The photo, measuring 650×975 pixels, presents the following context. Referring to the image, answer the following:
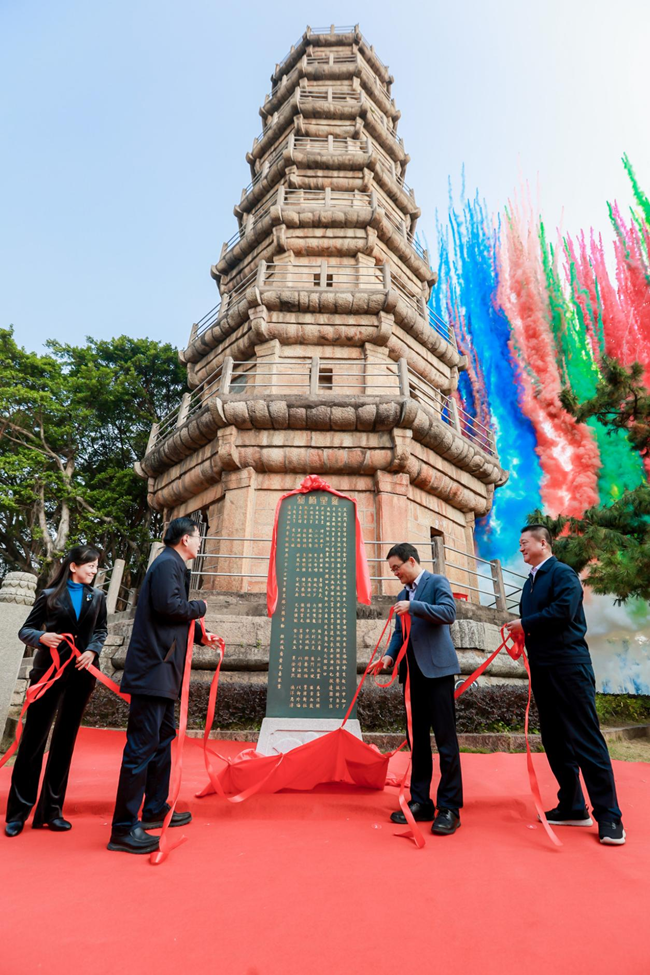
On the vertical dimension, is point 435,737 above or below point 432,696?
below

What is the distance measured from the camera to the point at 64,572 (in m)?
3.20

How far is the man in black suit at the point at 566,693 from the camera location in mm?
2793

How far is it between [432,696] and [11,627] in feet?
13.9

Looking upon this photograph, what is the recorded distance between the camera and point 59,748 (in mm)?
3012

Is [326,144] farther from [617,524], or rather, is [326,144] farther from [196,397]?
[617,524]

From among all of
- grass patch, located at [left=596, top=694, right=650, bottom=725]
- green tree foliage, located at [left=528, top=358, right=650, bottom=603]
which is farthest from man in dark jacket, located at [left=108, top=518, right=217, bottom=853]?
grass patch, located at [left=596, top=694, right=650, bottom=725]

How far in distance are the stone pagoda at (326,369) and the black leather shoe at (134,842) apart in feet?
16.8

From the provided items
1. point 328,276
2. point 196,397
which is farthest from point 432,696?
point 196,397

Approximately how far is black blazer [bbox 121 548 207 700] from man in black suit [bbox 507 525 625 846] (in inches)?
79.8

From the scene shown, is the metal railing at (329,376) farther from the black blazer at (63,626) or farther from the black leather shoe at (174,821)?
the black leather shoe at (174,821)

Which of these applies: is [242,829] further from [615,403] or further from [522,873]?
[615,403]

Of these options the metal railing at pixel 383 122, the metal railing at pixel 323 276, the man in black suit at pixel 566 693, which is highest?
the metal railing at pixel 383 122

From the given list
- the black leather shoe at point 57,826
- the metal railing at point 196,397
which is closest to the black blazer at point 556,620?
the black leather shoe at point 57,826

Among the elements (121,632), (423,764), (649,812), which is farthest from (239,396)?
(649,812)
